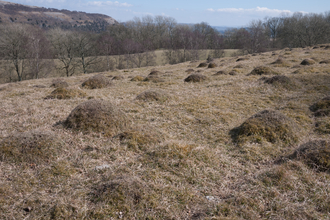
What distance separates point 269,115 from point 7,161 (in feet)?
23.1

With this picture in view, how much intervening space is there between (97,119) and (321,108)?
A: 8454 millimetres

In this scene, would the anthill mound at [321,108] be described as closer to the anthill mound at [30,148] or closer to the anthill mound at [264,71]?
the anthill mound at [264,71]

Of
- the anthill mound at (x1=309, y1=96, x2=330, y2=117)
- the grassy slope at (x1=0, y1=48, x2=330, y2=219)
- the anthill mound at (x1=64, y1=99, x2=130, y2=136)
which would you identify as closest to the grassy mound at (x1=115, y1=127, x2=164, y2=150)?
the grassy slope at (x1=0, y1=48, x2=330, y2=219)

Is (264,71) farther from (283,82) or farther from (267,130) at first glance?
(267,130)

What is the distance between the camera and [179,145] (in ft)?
15.3

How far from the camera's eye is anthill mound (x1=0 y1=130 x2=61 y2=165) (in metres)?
4.06

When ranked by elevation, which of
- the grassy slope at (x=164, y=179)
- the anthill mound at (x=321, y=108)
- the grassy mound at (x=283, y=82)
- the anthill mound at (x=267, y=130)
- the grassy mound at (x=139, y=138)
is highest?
the grassy mound at (x=283, y=82)

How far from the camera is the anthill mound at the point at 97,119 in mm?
5500

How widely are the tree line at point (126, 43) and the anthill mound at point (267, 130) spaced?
35.5m

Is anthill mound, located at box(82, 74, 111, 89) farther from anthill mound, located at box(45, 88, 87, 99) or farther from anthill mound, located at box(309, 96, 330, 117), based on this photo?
anthill mound, located at box(309, 96, 330, 117)

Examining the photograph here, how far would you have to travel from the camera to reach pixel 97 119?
5652 millimetres

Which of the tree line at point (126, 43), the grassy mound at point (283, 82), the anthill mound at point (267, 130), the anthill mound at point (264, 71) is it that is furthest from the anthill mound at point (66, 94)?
the tree line at point (126, 43)

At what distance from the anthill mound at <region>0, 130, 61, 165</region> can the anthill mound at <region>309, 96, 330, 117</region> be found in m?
8.87

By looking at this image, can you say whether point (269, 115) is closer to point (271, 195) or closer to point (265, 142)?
point (265, 142)
